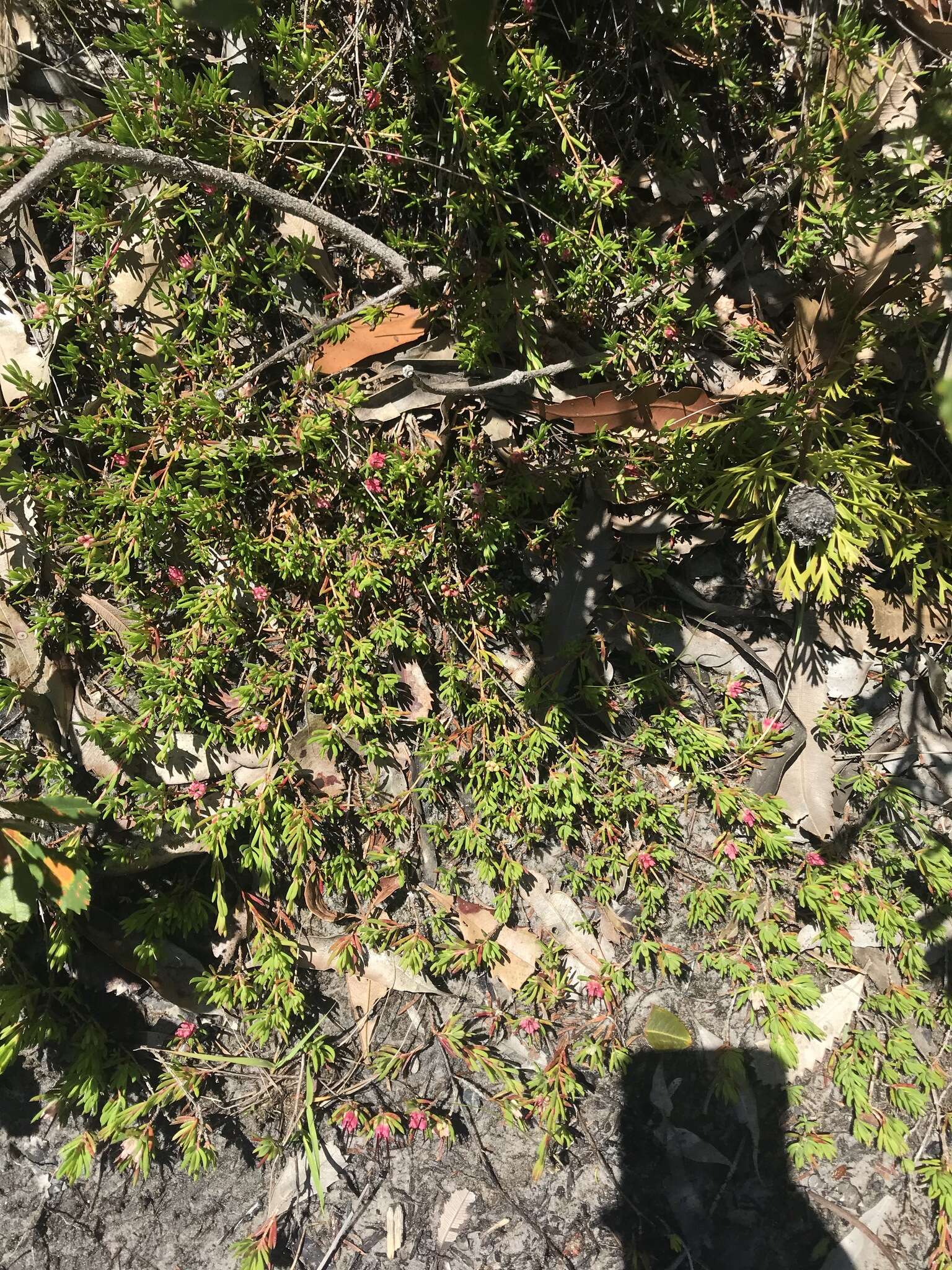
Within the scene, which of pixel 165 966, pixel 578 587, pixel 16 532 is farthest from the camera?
pixel 165 966

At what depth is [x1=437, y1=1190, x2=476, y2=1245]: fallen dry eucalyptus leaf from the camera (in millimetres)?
3098

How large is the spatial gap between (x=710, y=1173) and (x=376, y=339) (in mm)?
3533

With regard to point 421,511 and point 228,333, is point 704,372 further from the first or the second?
point 228,333

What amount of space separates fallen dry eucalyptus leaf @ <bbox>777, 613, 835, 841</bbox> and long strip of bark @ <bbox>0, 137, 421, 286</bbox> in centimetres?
204

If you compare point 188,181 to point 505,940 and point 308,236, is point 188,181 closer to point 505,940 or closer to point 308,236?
point 308,236

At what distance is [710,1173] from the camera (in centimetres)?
314

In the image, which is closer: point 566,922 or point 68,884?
point 68,884

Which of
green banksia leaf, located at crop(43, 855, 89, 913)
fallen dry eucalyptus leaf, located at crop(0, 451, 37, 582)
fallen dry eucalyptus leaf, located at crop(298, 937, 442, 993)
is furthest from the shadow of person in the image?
fallen dry eucalyptus leaf, located at crop(0, 451, 37, 582)

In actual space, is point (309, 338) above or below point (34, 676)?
above

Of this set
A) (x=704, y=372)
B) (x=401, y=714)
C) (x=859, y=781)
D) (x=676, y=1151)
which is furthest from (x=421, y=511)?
(x=676, y=1151)

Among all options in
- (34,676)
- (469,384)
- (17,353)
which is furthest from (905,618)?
(17,353)

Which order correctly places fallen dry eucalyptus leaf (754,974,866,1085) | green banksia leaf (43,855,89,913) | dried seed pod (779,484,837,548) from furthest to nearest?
fallen dry eucalyptus leaf (754,974,866,1085) < dried seed pod (779,484,837,548) < green banksia leaf (43,855,89,913)

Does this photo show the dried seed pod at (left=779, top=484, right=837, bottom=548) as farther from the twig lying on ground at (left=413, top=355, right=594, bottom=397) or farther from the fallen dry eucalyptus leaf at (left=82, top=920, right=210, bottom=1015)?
the fallen dry eucalyptus leaf at (left=82, top=920, right=210, bottom=1015)

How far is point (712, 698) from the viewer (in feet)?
10.2
